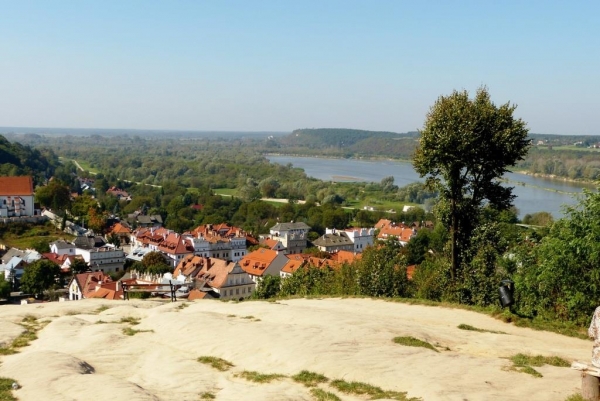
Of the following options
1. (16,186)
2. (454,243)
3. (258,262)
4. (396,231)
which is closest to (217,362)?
(454,243)

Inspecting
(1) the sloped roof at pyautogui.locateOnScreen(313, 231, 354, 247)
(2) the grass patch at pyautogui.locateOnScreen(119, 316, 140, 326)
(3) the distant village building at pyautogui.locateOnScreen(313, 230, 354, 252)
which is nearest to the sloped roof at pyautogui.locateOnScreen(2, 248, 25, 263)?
(3) the distant village building at pyautogui.locateOnScreen(313, 230, 354, 252)

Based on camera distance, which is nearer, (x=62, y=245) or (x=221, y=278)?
(x=221, y=278)

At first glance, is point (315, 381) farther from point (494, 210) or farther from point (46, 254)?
point (46, 254)

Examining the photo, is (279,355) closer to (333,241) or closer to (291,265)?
(291,265)

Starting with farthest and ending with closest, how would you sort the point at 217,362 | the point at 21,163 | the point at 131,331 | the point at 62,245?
the point at 21,163
the point at 62,245
the point at 131,331
the point at 217,362

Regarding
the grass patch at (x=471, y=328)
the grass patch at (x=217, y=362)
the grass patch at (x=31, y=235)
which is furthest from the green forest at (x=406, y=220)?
the grass patch at (x=217, y=362)

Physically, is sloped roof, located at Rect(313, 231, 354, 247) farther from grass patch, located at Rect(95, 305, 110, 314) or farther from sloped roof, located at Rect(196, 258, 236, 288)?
grass patch, located at Rect(95, 305, 110, 314)
